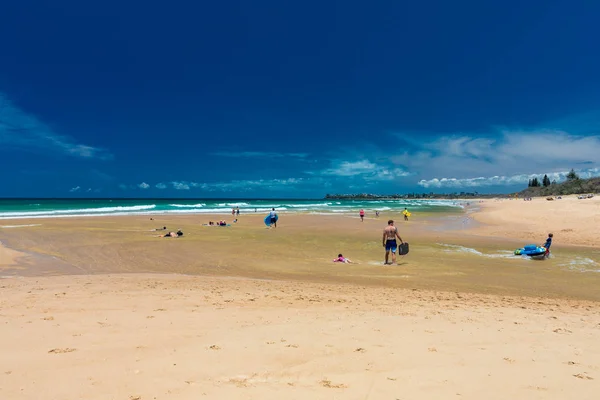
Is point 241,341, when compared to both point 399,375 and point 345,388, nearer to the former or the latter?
point 345,388

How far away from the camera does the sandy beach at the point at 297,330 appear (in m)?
4.12

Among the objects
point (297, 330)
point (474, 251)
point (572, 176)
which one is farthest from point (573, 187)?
point (297, 330)

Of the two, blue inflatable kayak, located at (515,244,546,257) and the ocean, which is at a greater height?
the ocean

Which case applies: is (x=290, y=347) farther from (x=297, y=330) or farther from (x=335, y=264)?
(x=335, y=264)

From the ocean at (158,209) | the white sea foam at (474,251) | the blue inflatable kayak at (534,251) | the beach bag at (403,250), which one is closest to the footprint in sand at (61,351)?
the beach bag at (403,250)

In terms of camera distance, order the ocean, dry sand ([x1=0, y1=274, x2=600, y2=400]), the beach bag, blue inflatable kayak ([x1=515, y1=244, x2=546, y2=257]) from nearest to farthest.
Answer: dry sand ([x1=0, y1=274, x2=600, y2=400]) → blue inflatable kayak ([x1=515, y1=244, x2=546, y2=257]) → the beach bag → the ocean

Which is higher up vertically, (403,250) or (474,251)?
(403,250)

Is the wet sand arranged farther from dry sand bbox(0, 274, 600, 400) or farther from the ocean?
the ocean

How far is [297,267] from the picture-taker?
1336 centimetres

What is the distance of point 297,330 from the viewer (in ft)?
19.7

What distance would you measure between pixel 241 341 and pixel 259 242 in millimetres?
14894

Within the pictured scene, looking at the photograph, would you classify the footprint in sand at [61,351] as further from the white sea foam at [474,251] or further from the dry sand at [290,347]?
the white sea foam at [474,251]

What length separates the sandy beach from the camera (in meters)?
4.12

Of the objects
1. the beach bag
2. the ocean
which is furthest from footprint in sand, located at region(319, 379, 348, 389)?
the ocean
